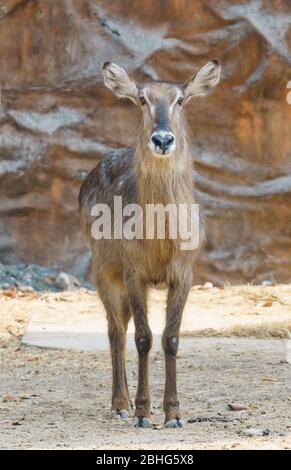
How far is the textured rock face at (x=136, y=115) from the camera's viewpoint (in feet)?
46.1

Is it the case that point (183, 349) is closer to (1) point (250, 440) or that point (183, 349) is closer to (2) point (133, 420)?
(2) point (133, 420)

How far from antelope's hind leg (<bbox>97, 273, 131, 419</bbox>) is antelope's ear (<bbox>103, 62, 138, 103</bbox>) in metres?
1.29

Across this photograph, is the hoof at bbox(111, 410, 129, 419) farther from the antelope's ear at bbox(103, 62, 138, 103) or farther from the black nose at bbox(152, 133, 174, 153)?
the antelope's ear at bbox(103, 62, 138, 103)

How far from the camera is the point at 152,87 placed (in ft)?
23.5

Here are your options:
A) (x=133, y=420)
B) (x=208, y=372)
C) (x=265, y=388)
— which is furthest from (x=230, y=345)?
(x=133, y=420)

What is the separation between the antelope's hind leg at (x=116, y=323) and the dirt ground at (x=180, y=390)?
0.21m

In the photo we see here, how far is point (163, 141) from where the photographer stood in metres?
6.68

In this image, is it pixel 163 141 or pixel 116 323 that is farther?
pixel 116 323

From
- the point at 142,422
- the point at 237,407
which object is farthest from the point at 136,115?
the point at 142,422

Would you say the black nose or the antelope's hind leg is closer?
the black nose

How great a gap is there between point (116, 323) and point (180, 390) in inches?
26.6

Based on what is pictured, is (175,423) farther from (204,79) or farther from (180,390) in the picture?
(204,79)

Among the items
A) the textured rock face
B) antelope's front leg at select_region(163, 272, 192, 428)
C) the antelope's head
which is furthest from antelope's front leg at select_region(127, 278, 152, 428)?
the textured rock face

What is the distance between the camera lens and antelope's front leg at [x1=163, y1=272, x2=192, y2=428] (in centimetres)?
673
